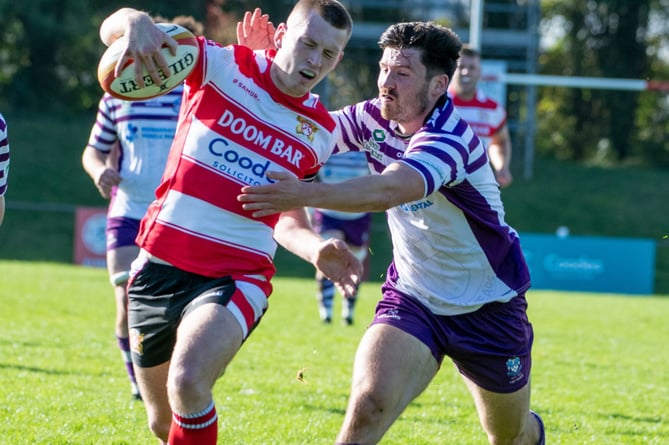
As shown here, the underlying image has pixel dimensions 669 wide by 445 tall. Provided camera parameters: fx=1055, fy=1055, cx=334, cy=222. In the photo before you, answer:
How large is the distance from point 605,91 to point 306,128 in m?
38.9

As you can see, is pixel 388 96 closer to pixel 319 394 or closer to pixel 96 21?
pixel 319 394

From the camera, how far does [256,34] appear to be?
489 centimetres

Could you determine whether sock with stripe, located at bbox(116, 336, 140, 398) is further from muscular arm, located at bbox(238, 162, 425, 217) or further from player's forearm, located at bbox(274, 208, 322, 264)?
muscular arm, located at bbox(238, 162, 425, 217)

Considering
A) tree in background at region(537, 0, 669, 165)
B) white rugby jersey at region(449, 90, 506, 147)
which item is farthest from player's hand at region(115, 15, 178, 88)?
tree in background at region(537, 0, 669, 165)

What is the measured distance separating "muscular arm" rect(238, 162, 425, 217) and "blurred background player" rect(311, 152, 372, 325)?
750 cm

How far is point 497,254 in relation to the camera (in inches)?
178

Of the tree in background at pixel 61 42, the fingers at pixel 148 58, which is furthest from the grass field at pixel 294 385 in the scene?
the tree in background at pixel 61 42

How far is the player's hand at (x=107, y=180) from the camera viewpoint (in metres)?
6.48

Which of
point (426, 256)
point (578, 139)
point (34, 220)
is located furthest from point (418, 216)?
point (578, 139)

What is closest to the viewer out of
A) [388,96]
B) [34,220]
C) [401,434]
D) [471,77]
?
[388,96]

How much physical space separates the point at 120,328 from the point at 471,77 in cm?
488

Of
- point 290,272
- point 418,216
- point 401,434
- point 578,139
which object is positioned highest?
point 418,216

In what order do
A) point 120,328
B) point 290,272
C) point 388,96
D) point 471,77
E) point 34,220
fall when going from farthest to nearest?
1. point 34,220
2. point 290,272
3. point 471,77
4. point 120,328
5. point 388,96

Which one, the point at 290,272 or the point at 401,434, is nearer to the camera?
the point at 401,434
